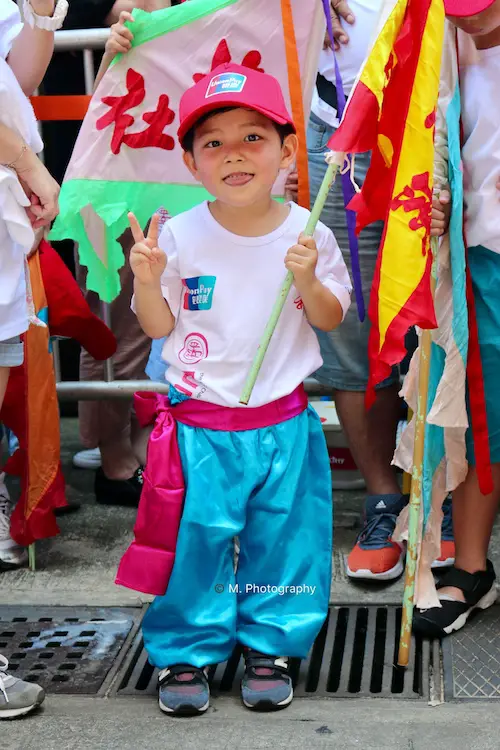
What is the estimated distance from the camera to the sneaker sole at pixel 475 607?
10.1 feet

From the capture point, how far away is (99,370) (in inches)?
163

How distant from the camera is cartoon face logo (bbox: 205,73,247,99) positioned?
264cm

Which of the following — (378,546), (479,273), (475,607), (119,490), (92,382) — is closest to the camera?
(479,273)

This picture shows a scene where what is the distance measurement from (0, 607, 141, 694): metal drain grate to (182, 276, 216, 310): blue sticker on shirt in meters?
0.98

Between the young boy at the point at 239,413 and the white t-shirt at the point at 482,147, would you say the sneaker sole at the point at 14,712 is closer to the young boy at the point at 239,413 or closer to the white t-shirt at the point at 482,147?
the young boy at the point at 239,413

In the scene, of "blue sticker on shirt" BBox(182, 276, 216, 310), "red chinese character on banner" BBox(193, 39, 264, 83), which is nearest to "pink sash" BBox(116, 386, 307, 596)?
"blue sticker on shirt" BBox(182, 276, 216, 310)

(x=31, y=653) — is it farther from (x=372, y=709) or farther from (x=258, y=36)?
(x=258, y=36)

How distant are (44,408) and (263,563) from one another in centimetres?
104

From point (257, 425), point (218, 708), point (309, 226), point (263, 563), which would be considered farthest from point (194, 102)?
point (218, 708)

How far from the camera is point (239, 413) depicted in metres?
2.78

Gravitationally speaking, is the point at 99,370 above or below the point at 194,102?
below

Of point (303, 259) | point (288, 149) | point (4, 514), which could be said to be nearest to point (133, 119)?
point (288, 149)

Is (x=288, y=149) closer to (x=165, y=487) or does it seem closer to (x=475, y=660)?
(x=165, y=487)

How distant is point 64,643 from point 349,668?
785 mm
